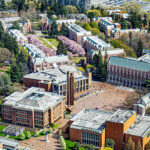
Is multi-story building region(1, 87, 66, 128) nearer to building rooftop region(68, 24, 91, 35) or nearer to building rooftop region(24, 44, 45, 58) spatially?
building rooftop region(24, 44, 45, 58)

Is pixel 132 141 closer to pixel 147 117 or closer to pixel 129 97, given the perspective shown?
pixel 147 117

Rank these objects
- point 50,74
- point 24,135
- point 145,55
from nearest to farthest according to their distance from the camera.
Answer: point 24,135 < point 50,74 < point 145,55

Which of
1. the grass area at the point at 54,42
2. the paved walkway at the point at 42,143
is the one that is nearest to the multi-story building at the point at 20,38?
the grass area at the point at 54,42

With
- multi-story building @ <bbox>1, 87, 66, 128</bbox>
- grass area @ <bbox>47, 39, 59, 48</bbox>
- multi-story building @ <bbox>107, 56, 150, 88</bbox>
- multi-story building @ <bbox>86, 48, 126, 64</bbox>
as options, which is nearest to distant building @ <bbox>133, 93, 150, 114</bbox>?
multi-story building @ <bbox>107, 56, 150, 88</bbox>

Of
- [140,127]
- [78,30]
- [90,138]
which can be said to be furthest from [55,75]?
[78,30]

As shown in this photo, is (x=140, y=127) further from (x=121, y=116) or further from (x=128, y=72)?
(x=128, y=72)

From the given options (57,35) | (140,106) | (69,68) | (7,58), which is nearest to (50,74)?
(69,68)

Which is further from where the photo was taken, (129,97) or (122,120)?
(129,97)
